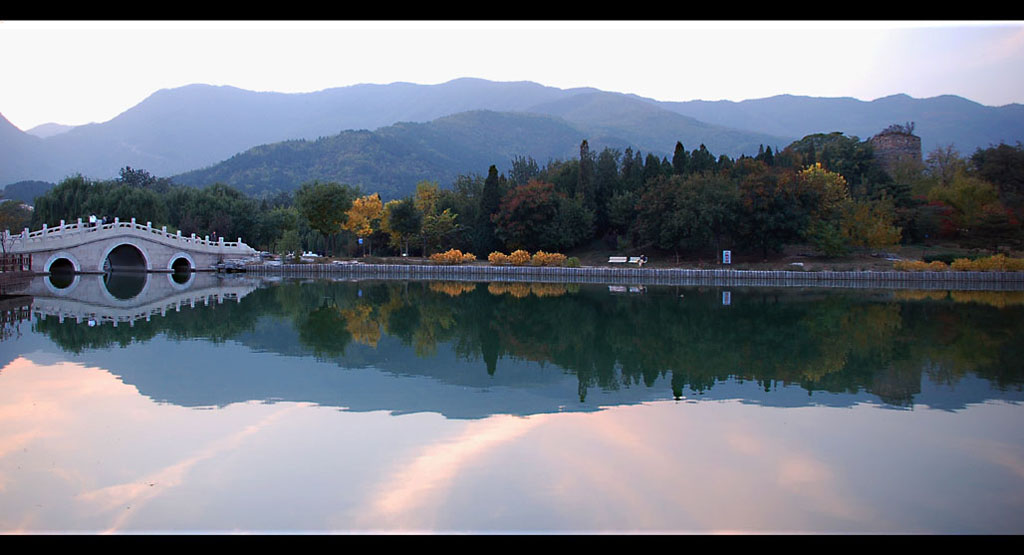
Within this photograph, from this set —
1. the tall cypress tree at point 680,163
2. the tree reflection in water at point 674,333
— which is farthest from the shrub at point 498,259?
the tree reflection in water at point 674,333

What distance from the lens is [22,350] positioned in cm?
1258

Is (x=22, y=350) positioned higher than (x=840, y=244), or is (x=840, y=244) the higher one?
(x=840, y=244)

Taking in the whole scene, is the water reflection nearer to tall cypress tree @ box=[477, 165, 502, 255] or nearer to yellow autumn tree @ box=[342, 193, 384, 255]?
tall cypress tree @ box=[477, 165, 502, 255]

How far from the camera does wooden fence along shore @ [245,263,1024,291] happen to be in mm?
30203

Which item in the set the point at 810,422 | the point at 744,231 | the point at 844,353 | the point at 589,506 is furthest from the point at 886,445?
the point at 744,231

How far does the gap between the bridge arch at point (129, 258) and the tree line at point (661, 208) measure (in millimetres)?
3218

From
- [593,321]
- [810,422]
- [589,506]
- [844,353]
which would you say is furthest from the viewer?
[593,321]

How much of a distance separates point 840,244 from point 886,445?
30436 mm

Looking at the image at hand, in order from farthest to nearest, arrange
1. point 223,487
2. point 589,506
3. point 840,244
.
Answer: point 840,244
point 223,487
point 589,506

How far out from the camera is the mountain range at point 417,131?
10669cm
